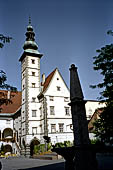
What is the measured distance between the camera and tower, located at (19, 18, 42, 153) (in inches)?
1262


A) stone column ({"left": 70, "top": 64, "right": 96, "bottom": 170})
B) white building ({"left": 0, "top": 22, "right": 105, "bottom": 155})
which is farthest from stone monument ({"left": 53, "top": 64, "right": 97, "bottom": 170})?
white building ({"left": 0, "top": 22, "right": 105, "bottom": 155})

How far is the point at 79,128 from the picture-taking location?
8.99m

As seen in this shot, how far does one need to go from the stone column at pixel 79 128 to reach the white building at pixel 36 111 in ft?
71.8

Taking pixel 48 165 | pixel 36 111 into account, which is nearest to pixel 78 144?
pixel 48 165

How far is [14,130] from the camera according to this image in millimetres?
39812

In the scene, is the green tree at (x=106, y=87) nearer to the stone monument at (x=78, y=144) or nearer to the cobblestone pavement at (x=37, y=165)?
the stone monument at (x=78, y=144)

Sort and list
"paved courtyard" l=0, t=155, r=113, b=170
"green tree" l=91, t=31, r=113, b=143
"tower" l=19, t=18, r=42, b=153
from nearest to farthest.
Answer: "green tree" l=91, t=31, r=113, b=143, "paved courtyard" l=0, t=155, r=113, b=170, "tower" l=19, t=18, r=42, b=153

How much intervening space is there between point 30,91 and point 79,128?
26.3 m

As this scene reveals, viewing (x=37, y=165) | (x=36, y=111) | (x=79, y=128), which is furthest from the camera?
(x=36, y=111)

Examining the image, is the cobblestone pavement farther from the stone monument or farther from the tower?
the tower

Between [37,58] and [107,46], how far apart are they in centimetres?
2866

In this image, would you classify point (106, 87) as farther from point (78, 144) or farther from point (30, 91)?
point (30, 91)

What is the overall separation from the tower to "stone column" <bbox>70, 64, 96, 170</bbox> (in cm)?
2376

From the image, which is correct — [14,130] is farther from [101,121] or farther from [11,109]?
[101,121]
